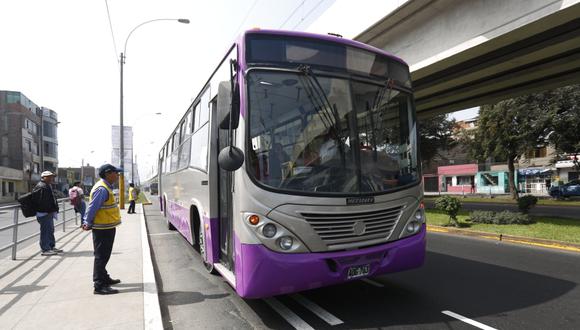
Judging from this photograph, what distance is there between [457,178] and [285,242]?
200 feet

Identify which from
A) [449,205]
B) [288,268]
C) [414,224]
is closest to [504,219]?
[449,205]

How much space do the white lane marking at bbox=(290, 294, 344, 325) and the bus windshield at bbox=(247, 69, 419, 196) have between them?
1.47 meters

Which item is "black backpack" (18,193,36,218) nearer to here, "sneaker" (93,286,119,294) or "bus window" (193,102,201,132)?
"sneaker" (93,286,119,294)

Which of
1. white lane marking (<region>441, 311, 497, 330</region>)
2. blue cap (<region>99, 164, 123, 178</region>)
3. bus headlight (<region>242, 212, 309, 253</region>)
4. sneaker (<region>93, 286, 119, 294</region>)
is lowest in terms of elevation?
white lane marking (<region>441, 311, 497, 330</region>)

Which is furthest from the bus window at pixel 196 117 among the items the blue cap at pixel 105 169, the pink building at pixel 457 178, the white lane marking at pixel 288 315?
the pink building at pixel 457 178

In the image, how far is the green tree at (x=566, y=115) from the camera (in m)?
20.5

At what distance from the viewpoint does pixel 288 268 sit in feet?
13.3

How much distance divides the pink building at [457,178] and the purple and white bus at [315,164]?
54.4 metres

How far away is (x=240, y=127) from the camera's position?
4.37 metres

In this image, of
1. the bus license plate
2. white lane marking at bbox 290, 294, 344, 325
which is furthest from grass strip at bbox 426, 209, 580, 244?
white lane marking at bbox 290, 294, 344, 325

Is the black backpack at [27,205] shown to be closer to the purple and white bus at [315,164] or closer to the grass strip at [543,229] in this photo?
the purple and white bus at [315,164]

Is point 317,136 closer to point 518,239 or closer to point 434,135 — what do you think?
point 518,239

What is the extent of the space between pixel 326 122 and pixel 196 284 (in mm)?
3658

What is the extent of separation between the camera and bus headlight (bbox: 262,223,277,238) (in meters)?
4.06
